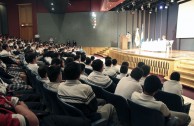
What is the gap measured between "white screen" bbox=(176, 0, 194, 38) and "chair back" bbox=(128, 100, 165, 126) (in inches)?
357

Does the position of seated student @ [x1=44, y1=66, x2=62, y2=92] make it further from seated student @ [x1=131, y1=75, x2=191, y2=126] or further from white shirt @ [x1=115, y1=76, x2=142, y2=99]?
seated student @ [x1=131, y1=75, x2=191, y2=126]

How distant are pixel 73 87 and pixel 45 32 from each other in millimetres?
14807

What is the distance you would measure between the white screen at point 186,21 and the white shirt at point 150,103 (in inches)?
355

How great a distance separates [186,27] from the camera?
10523 mm

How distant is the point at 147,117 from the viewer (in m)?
2.03

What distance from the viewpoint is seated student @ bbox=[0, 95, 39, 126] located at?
1.25 m

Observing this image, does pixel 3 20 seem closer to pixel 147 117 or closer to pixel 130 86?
pixel 130 86

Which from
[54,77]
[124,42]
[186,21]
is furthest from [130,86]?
[124,42]

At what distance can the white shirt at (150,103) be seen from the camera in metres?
2.03

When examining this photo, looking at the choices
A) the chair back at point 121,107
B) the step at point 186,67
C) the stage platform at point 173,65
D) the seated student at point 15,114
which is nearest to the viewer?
the seated student at point 15,114

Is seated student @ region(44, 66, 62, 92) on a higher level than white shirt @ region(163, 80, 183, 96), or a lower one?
higher

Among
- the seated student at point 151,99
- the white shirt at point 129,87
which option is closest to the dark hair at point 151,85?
the seated student at point 151,99

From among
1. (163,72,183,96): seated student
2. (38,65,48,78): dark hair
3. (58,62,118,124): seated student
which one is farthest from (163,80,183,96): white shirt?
(38,65,48,78): dark hair

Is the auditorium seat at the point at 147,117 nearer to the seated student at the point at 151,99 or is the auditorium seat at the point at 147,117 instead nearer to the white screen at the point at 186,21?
the seated student at the point at 151,99
